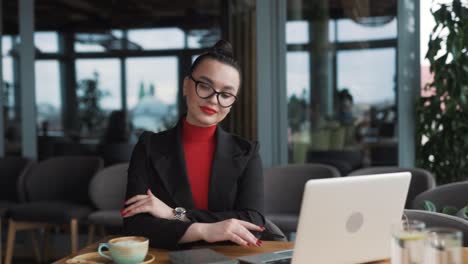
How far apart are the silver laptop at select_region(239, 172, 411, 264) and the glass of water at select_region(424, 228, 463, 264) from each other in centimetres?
28

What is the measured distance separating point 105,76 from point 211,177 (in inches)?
166

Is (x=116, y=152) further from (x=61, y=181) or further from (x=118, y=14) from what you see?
(x=118, y=14)

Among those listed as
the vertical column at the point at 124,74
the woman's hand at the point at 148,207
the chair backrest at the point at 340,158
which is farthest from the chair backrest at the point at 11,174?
the woman's hand at the point at 148,207

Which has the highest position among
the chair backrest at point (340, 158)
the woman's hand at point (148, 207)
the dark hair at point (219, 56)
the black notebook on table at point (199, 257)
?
the dark hair at point (219, 56)

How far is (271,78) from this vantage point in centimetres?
532

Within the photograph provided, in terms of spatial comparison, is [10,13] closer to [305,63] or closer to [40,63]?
[40,63]

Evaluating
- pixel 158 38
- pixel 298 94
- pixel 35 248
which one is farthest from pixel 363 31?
pixel 35 248

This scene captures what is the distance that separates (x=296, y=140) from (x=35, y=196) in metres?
2.26

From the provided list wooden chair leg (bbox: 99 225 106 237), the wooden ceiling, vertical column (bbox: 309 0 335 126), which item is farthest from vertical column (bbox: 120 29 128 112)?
vertical column (bbox: 309 0 335 126)

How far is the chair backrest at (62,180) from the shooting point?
5242 mm

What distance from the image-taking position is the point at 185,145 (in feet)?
7.86

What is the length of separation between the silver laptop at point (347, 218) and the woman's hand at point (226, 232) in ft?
0.40

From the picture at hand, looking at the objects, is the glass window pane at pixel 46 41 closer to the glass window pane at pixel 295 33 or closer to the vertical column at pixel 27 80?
the vertical column at pixel 27 80

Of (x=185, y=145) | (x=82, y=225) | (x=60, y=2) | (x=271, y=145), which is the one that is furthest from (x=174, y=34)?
(x=185, y=145)
